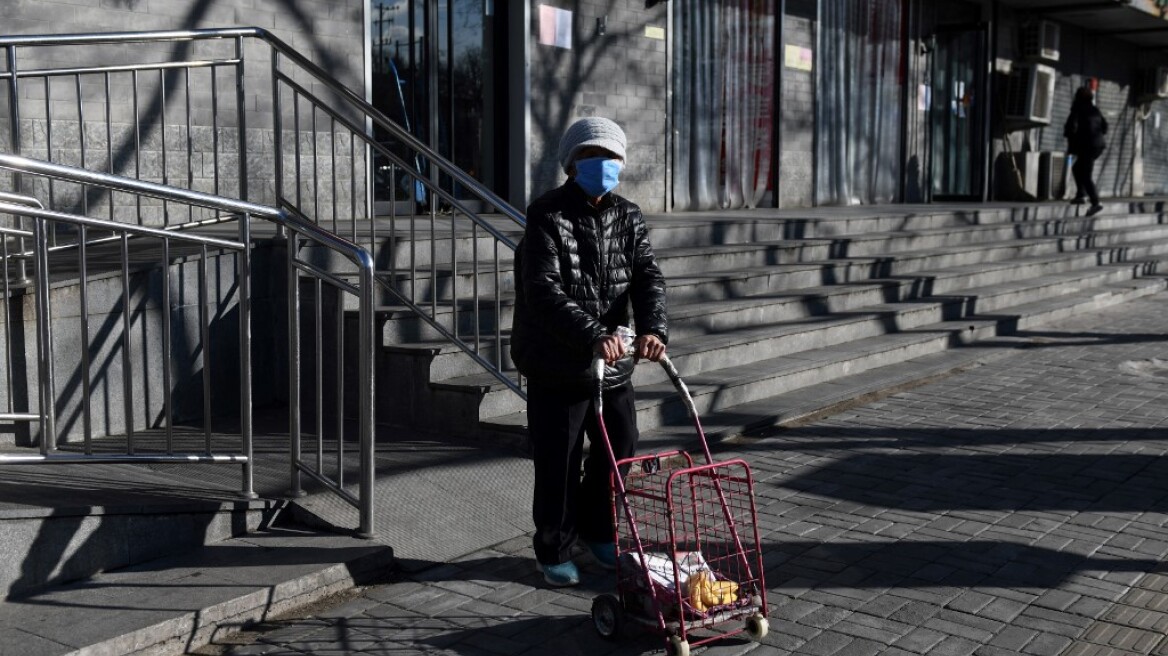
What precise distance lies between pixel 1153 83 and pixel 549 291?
25.2 m

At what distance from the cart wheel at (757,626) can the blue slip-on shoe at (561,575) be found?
34.4 inches

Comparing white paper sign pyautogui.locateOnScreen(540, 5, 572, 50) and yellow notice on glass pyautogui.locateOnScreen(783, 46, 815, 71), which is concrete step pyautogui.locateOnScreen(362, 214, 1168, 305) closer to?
white paper sign pyautogui.locateOnScreen(540, 5, 572, 50)

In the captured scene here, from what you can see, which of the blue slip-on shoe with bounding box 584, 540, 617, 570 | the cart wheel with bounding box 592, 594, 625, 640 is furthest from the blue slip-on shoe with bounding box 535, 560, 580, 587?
the cart wheel with bounding box 592, 594, 625, 640

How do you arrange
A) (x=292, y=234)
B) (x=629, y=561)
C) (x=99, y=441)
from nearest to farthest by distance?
(x=629, y=561), (x=292, y=234), (x=99, y=441)

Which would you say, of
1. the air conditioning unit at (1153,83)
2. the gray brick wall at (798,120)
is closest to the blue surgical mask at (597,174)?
the gray brick wall at (798,120)

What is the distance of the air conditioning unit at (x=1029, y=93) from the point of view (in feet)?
67.5

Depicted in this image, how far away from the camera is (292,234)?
210 inches

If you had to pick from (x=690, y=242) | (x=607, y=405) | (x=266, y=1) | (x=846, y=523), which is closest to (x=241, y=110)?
(x=266, y=1)

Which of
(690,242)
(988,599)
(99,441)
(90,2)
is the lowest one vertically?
(988,599)

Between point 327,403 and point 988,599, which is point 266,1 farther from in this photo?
point 988,599

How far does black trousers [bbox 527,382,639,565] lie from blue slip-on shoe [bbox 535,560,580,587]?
0.02 m

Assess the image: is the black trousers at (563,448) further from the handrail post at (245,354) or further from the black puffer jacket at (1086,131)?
the black puffer jacket at (1086,131)

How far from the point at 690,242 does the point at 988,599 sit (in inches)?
254

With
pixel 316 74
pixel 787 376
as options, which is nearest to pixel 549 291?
pixel 316 74
